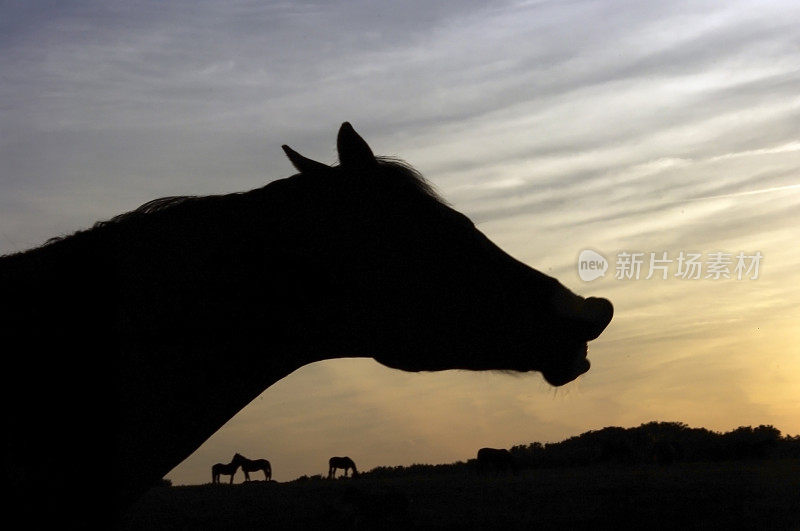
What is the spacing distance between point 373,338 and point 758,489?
569 inches

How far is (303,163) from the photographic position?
326 cm

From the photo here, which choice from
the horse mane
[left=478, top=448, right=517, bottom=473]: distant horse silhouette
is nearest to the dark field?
[left=478, top=448, right=517, bottom=473]: distant horse silhouette

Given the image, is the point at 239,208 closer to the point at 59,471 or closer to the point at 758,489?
the point at 59,471

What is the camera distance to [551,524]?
44.8ft

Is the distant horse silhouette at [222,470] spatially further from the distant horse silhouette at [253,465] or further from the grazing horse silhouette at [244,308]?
the grazing horse silhouette at [244,308]

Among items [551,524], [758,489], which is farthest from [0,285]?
[758,489]

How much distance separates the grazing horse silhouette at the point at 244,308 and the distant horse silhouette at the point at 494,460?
2613cm

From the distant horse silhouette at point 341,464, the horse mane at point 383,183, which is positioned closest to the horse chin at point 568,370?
the horse mane at point 383,183

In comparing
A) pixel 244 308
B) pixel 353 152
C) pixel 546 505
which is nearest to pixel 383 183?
pixel 353 152

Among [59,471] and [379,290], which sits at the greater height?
[379,290]

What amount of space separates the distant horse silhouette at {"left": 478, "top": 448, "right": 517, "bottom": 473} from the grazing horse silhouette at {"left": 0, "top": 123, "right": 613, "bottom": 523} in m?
26.1

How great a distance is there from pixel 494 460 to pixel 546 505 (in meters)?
13.7

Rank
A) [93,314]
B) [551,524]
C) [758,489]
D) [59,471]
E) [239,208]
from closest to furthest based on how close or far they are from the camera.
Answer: [59,471] < [93,314] < [239,208] < [551,524] < [758,489]

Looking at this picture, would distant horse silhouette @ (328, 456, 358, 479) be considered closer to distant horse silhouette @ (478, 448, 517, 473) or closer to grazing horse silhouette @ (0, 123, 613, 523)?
distant horse silhouette @ (478, 448, 517, 473)
